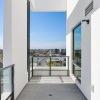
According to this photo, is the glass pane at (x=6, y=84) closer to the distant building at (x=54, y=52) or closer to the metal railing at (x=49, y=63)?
the metal railing at (x=49, y=63)

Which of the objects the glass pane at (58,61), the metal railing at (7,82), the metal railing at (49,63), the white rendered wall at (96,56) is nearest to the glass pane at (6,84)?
the metal railing at (7,82)

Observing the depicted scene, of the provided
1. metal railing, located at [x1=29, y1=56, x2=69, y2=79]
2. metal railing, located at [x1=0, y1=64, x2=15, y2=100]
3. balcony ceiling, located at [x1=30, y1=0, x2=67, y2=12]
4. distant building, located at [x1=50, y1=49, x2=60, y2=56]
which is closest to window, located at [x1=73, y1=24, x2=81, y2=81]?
metal railing, located at [x1=29, y1=56, x2=69, y2=79]

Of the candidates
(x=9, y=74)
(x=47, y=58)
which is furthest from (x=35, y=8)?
(x=9, y=74)

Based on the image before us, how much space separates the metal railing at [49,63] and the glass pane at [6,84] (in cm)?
427

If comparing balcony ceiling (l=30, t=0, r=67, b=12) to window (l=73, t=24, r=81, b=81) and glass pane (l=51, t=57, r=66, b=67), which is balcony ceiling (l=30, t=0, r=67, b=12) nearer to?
glass pane (l=51, t=57, r=66, b=67)

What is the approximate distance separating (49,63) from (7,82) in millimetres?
4802

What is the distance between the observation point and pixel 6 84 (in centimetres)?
382

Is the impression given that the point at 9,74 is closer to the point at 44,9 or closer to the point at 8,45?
the point at 8,45

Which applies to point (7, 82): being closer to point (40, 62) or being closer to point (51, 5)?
point (40, 62)

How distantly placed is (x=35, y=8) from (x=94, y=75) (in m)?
7.04

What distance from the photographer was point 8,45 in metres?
4.08

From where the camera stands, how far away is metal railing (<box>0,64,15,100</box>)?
348 centimetres

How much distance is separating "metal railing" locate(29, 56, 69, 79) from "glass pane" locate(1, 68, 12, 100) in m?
4.27

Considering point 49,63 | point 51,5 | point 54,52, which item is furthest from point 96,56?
point 51,5
